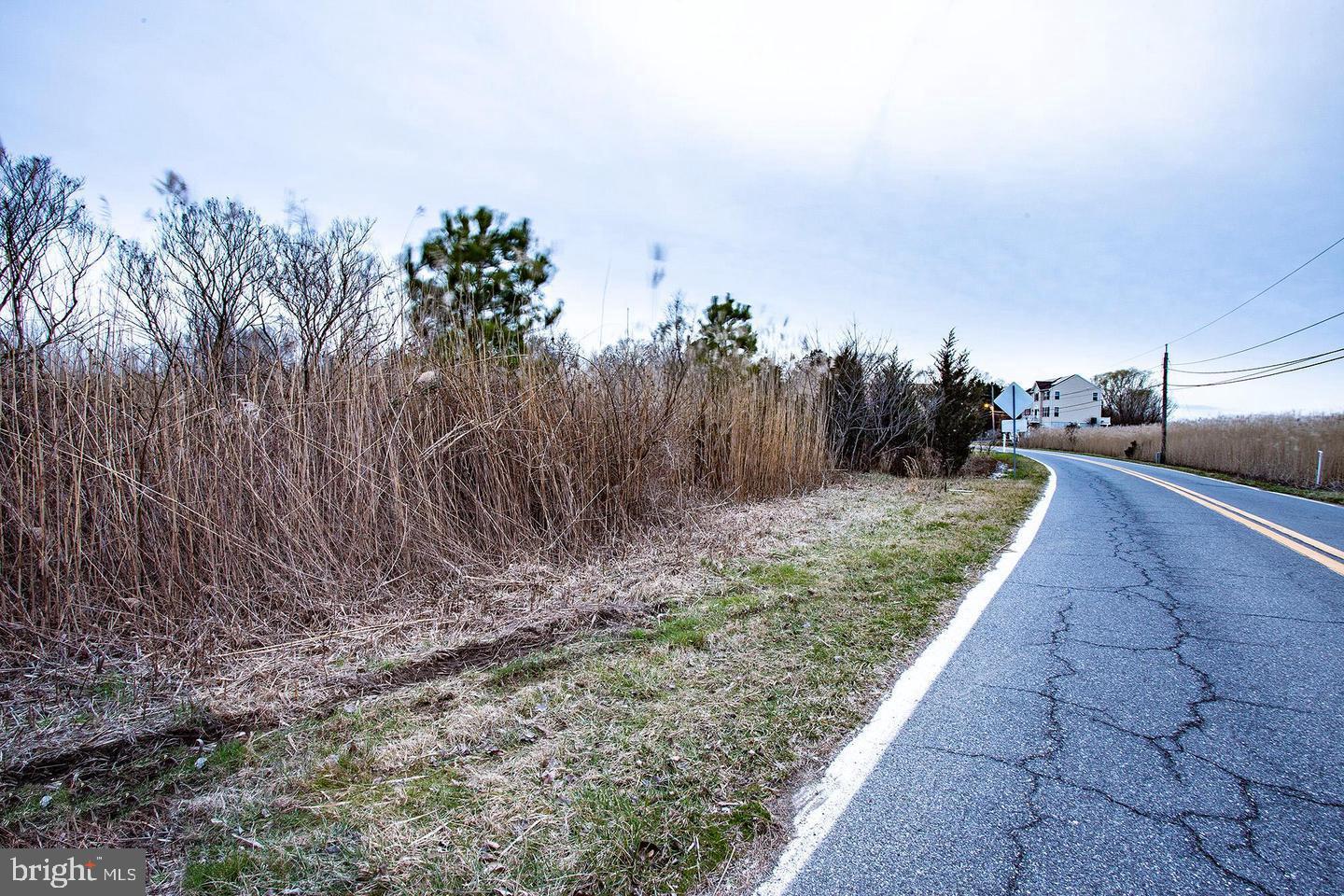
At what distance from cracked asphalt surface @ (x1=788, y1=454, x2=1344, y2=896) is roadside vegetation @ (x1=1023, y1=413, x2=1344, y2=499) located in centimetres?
1239

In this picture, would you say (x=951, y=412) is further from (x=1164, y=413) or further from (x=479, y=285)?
(x=1164, y=413)

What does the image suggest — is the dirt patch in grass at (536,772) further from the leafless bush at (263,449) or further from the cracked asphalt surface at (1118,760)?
the leafless bush at (263,449)

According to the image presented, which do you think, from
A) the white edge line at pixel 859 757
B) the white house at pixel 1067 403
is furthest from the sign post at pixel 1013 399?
the white house at pixel 1067 403

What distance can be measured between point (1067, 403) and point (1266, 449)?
60.5 metres

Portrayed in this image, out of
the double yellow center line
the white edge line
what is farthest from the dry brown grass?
the white edge line

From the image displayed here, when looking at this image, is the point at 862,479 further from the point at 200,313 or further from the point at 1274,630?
the point at 200,313

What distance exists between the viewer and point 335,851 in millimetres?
1580

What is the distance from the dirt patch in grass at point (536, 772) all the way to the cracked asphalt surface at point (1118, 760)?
302 mm

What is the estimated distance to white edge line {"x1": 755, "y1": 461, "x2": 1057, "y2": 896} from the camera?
1577 millimetres

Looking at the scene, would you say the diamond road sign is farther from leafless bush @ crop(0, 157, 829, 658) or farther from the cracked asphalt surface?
leafless bush @ crop(0, 157, 829, 658)

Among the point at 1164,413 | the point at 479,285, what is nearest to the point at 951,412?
the point at 479,285

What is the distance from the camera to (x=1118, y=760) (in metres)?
2.00

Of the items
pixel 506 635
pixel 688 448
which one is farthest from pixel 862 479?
pixel 506 635

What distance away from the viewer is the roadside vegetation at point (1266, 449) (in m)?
14.8
